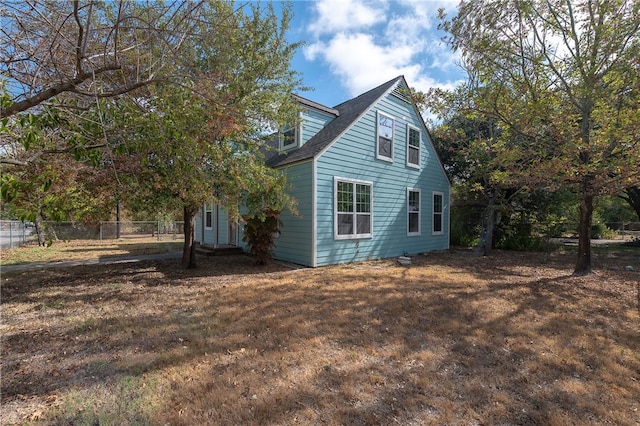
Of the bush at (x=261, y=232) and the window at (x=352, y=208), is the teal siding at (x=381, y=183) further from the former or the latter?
the bush at (x=261, y=232)

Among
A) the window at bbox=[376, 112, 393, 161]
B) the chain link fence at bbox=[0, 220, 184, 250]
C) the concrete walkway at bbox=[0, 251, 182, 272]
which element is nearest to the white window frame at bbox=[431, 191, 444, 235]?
the window at bbox=[376, 112, 393, 161]

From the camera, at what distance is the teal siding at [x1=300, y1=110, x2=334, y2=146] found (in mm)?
10336

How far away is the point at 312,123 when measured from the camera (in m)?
10.6

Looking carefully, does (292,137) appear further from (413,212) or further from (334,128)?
(413,212)

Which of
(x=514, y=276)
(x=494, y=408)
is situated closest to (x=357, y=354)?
(x=494, y=408)

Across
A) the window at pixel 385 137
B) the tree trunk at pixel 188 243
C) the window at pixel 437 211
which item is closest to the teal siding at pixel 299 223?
the tree trunk at pixel 188 243

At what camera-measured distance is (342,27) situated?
834cm

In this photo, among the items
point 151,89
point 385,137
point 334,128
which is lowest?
point 151,89

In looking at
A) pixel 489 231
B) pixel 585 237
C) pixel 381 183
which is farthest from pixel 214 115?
pixel 489 231

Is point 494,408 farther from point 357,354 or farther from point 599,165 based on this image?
point 599,165

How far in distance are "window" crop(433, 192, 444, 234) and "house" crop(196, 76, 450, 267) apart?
0.05 metres

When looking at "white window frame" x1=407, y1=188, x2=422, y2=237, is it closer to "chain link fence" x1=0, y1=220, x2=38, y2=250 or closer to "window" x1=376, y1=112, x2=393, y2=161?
"window" x1=376, y1=112, x2=393, y2=161

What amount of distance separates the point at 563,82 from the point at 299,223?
24.4 ft

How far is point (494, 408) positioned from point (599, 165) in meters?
6.48
